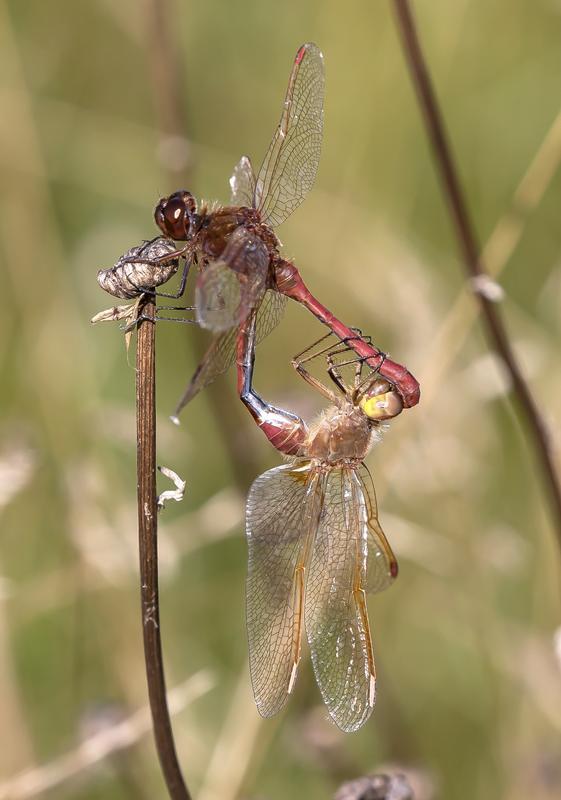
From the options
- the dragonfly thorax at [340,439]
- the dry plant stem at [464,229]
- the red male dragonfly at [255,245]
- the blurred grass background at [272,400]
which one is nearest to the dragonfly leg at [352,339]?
the red male dragonfly at [255,245]

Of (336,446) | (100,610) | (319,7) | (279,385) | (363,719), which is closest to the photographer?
(363,719)

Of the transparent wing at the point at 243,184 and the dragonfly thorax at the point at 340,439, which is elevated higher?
the transparent wing at the point at 243,184

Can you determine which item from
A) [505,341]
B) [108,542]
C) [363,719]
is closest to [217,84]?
[108,542]

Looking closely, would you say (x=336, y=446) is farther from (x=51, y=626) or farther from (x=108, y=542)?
(x=51, y=626)

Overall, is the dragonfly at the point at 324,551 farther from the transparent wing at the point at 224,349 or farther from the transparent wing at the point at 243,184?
the transparent wing at the point at 243,184

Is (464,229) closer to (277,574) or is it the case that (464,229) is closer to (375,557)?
(375,557)

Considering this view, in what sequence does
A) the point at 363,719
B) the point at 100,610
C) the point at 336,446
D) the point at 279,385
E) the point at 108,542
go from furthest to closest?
the point at 279,385 < the point at 100,610 < the point at 108,542 < the point at 336,446 < the point at 363,719

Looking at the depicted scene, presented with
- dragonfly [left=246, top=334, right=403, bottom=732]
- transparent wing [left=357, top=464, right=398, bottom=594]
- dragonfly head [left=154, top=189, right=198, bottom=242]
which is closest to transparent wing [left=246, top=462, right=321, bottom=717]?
dragonfly [left=246, top=334, right=403, bottom=732]
